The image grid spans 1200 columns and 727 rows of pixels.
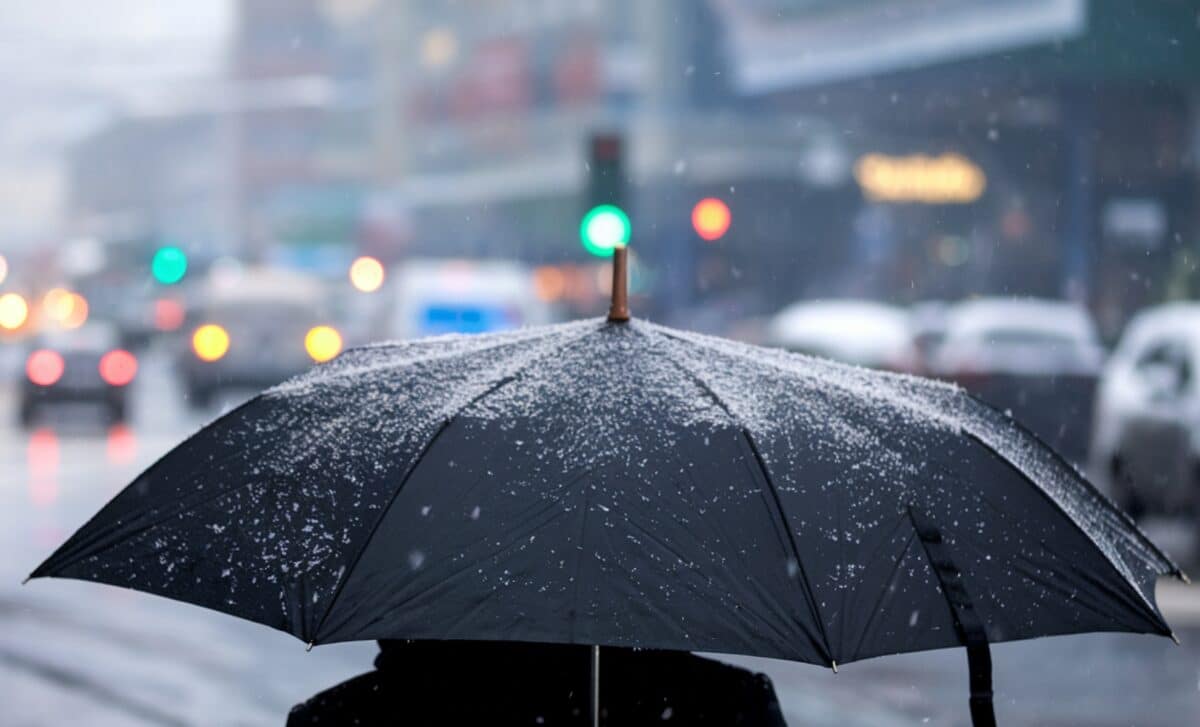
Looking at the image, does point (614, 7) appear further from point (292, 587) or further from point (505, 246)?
point (292, 587)

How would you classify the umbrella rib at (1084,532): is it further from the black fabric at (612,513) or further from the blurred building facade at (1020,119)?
the blurred building facade at (1020,119)

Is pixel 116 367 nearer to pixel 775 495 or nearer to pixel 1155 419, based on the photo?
pixel 1155 419

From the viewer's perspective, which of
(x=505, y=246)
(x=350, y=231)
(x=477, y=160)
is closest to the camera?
(x=505, y=246)

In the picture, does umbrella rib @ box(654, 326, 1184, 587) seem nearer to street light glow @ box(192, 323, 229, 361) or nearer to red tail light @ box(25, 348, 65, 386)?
street light glow @ box(192, 323, 229, 361)

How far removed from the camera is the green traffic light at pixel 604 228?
42.7 feet

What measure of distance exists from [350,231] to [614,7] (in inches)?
2000

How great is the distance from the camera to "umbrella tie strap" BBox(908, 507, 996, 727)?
3.10 meters

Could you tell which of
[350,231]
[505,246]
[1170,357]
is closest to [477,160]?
[505,246]

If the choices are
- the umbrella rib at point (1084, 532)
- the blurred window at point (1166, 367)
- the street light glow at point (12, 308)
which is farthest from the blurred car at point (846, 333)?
the umbrella rib at point (1084, 532)

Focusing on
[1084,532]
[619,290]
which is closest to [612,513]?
[619,290]

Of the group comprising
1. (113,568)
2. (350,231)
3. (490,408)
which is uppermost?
(490,408)

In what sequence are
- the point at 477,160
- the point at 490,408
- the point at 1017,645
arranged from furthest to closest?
1. the point at 477,160
2. the point at 1017,645
3. the point at 490,408

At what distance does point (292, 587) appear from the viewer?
3.21 metres

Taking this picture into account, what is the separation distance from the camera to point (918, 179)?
53656 millimetres
